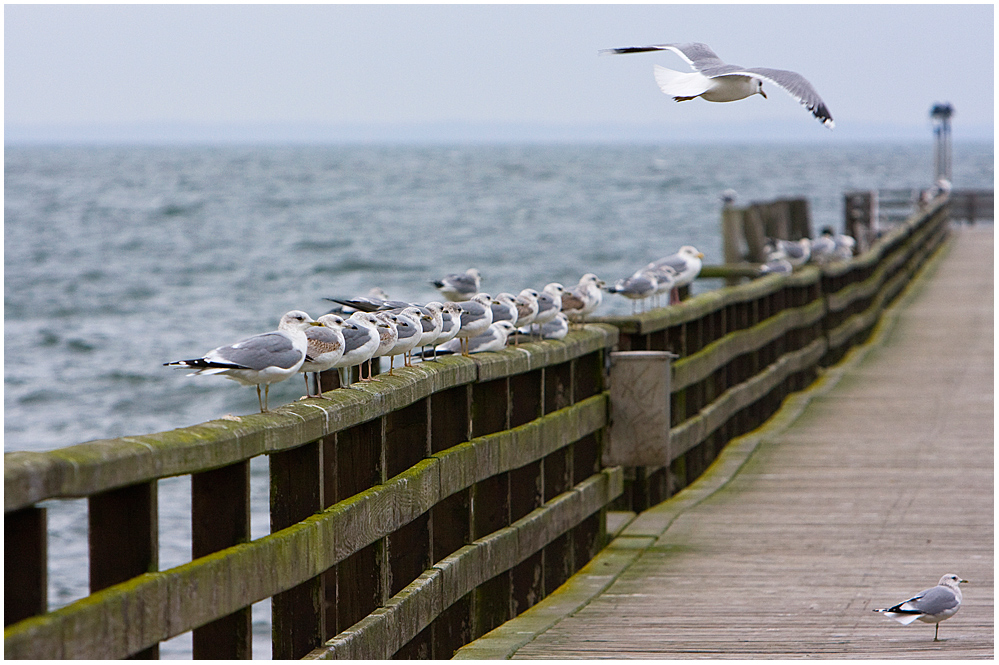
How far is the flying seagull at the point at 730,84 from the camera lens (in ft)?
14.3

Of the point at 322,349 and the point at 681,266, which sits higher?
the point at 681,266

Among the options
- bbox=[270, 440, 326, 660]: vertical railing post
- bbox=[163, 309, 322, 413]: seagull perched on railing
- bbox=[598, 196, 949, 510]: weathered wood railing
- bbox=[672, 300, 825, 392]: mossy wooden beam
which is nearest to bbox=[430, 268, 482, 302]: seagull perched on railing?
bbox=[598, 196, 949, 510]: weathered wood railing

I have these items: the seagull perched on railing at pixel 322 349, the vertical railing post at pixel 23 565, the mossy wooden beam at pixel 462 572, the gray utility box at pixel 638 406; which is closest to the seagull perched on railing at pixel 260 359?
the seagull perched on railing at pixel 322 349

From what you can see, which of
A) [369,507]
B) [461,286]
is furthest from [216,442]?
[461,286]

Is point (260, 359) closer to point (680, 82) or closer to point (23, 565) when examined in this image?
point (23, 565)

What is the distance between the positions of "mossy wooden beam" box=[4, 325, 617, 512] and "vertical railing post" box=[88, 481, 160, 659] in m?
0.07

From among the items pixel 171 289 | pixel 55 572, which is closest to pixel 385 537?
pixel 55 572

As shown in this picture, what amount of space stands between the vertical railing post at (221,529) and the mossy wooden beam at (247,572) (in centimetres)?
5

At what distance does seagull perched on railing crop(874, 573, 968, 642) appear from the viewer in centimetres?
506

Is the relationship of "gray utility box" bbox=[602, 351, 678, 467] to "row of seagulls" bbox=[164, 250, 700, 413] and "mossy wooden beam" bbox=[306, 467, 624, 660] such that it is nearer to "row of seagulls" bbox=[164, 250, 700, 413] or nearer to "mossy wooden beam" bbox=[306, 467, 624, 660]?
"mossy wooden beam" bbox=[306, 467, 624, 660]

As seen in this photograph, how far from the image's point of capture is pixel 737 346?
381 inches

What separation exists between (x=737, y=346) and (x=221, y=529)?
264 inches

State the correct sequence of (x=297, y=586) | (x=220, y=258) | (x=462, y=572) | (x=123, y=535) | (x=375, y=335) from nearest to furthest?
1. (x=123, y=535)
2. (x=297, y=586)
3. (x=375, y=335)
4. (x=462, y=572)
5. (x=220, y=258)

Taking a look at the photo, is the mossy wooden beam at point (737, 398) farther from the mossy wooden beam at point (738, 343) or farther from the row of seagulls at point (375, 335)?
the row of seagulls at point (375, 335)
